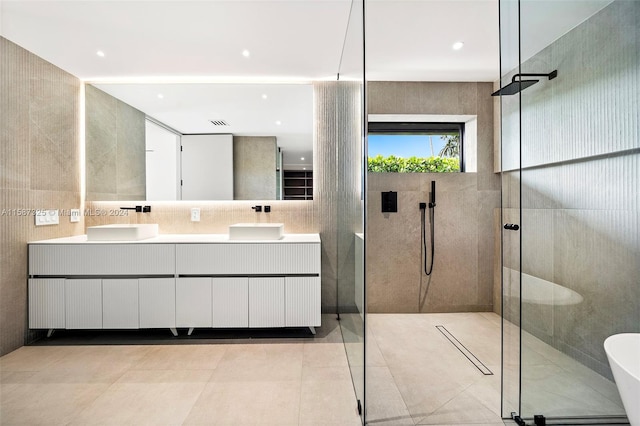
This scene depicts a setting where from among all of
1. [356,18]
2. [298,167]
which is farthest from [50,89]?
[356,18]

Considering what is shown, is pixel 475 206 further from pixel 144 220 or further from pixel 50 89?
pixel 50 89

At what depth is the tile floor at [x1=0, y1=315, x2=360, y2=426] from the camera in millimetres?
1694

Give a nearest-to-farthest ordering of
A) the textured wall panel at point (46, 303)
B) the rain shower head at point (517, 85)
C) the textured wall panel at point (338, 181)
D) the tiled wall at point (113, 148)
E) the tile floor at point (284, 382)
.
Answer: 1. the rain shower head at point (517, 85)
2. the tile floor at point (284, 382)
3. the textured wall panel at point (338, 181)
4. the textured wall panel at point (46, 303)
5. the tiled wall at point (113, 148)

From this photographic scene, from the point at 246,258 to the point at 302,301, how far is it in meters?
0.59

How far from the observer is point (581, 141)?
109 cm

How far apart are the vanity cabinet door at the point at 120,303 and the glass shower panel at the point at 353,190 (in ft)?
5.62

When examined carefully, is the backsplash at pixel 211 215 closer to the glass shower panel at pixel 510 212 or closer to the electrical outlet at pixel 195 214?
the electrical outlet at pixel 195 214

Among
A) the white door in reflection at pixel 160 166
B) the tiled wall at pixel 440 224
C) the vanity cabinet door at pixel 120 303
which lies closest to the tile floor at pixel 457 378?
the tiled wall at pixel 440 224

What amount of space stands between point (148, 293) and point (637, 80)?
3057 millimetres

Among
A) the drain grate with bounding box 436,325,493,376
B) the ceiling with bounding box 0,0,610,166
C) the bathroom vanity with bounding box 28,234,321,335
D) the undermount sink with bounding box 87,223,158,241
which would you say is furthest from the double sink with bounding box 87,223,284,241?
the drain grate with bounding box 436,325,493,376

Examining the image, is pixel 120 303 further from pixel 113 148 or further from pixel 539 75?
pixel 539 75

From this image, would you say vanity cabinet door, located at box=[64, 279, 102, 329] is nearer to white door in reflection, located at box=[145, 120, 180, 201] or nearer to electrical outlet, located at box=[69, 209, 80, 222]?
electrical outlet, located at box=[69, 209, 80, 222]

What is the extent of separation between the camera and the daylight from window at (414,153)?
3246 mm

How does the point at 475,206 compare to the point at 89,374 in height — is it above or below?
above
